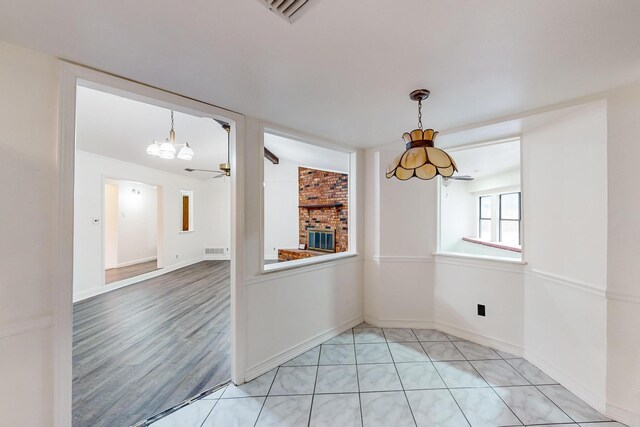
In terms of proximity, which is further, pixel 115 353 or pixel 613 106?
pixel 115 353

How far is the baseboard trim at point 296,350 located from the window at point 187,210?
19.0ft

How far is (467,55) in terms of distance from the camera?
1.36 metres

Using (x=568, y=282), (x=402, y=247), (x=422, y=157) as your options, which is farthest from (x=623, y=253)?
(x=402, y=247)

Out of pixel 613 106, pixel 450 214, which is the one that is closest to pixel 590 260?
pixel 613 106

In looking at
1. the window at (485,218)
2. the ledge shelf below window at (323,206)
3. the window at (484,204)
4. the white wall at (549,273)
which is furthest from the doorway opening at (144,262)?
the window at (485,218)

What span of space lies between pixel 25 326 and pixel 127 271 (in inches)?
221

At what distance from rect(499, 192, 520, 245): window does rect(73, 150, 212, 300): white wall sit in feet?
25.9

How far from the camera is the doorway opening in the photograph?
2061 mm

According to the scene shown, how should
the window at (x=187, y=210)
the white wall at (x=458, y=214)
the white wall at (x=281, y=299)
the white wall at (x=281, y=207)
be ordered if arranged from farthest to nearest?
the white wall at (x=281, y=207), the window at (x=187, y=210), the white wall at (x=458, y=214), the white wall at (x=281, y=299)

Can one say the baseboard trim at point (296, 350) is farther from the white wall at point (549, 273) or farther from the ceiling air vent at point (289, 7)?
the ceiling air vent at point (289, 7)

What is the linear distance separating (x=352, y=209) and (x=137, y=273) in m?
5.36

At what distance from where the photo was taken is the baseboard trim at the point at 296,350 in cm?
221

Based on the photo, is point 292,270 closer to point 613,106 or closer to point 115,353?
point 115,353

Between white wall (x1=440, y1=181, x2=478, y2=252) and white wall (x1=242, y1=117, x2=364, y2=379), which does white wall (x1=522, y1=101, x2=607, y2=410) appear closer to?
white wall (x1=242, y1=117, x2=364, y2=379)
